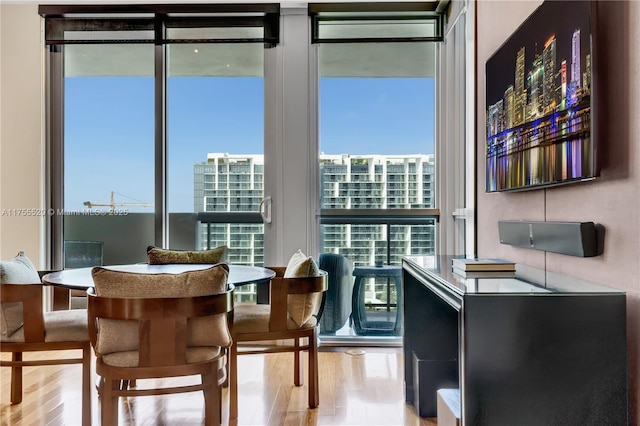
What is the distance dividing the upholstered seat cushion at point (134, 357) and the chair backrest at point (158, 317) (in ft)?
0.12

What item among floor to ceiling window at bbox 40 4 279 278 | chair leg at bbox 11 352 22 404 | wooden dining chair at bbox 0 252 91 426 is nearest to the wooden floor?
chair leg at bbox 11 352 22 404

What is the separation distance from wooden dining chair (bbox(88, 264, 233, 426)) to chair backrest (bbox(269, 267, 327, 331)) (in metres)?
0.46

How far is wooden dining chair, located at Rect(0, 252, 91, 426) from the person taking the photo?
2014 millimetres

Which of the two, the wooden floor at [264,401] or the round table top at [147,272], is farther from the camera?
the wooden floor at [264,401]

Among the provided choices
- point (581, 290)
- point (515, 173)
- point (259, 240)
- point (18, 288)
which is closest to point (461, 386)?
point (581, 290)

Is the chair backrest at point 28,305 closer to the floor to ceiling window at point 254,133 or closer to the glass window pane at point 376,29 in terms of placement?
the floor to ceiling window at point 254,133

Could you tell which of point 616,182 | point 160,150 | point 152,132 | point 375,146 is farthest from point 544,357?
point 152,132

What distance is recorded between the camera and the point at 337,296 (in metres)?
3.53

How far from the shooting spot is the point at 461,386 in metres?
1.33

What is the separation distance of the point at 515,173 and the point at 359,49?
202 cm

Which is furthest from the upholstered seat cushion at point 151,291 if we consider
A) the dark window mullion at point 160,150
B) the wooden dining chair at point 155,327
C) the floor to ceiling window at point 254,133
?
the dark window mullion at point 160,150

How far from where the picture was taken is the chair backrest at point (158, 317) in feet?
5.39

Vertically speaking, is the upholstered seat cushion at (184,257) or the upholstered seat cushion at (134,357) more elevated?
the upholstered seat cushion at (184,257)

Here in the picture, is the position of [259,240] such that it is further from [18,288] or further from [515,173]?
[515,173]
